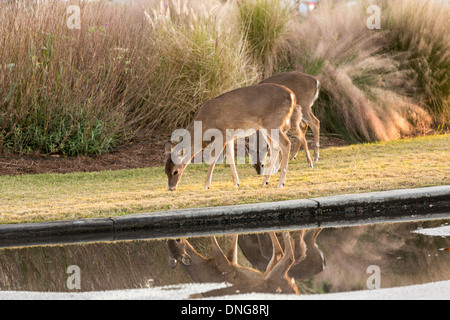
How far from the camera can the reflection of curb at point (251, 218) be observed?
739 centimetres

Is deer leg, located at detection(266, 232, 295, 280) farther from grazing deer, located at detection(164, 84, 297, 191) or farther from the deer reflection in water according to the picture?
grazing deer, located at detection(164, 84, 297, 191)

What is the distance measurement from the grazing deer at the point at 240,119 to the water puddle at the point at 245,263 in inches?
95.0

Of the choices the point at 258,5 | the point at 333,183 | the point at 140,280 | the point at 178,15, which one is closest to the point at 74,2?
the point at 178,15

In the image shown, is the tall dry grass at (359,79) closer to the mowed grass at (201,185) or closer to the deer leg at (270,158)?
the mowed grass at (201,185)

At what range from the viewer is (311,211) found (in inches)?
317

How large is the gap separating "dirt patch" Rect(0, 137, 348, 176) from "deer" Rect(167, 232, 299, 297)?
493 centimetres

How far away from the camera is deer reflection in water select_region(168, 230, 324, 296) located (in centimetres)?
579

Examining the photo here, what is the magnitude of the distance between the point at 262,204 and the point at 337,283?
2.36m

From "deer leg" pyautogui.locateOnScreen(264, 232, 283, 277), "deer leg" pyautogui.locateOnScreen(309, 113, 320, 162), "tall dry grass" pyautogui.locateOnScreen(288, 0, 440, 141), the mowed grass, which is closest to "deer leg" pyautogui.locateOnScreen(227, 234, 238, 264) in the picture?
"deer leg" pyautogui.locateOnScreen(264, 232, 283, 277)

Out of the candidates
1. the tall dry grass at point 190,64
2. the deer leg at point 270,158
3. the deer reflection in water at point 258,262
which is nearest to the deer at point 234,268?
the deer reflection in water at point 258,262

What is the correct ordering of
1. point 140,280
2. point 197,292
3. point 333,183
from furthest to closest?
point 333,183 < point 140,280 < point 197,292
